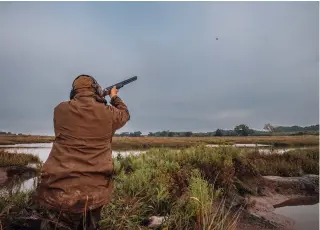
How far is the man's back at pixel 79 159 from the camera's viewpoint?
12.9 ft

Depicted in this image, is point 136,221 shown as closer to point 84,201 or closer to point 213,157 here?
point 84,201

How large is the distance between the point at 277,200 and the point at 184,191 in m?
4.90

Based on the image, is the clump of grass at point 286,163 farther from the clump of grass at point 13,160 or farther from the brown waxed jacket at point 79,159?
the brown waxed jacket at point 79,159

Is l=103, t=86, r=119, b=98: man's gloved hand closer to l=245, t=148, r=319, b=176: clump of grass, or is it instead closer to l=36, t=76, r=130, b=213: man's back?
l=36, t=76, r=130, b=213: man's back

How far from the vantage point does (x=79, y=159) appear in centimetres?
399

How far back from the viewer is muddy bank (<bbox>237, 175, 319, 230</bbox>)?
8.80m

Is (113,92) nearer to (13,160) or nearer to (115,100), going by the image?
(115,100)

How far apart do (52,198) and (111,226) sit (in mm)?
1515

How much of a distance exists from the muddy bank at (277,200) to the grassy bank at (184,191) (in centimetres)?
35

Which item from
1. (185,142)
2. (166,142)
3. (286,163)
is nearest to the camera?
(286,163)

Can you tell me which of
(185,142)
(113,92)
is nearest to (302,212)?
(113,92)

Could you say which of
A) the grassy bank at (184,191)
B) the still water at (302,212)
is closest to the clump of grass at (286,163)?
the grassy bank at (184,191)

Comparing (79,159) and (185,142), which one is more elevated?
(185,142)

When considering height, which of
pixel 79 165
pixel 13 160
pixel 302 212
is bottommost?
pixel 302 212
